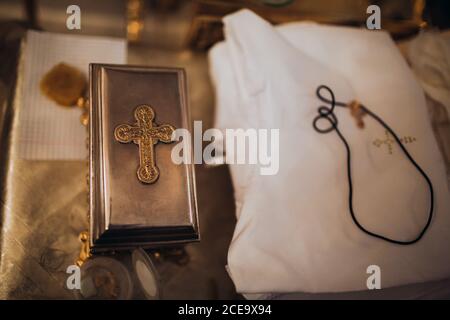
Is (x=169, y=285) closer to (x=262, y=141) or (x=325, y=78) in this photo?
(x=262, y=141)

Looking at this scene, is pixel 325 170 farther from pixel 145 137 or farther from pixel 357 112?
pixel 145 137

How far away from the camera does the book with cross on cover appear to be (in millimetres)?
951

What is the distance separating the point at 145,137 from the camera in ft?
3.29

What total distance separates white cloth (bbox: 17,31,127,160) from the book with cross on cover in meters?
0.36

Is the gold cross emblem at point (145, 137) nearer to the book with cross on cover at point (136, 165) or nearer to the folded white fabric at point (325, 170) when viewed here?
the book with cross on cover at point (136, 165)

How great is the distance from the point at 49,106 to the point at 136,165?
641mm

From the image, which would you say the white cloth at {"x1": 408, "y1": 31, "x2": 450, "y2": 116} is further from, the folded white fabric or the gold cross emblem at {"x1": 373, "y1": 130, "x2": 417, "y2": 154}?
the gold cross emblem at {"x1": 373, "y1": 130, "x2": 417, "y2": 154}

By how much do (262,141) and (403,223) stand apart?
560mm

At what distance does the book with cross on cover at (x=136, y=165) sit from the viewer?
37.4 inches

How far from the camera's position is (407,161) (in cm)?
124

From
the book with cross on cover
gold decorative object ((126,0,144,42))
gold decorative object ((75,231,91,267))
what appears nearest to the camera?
the book with cross on cover

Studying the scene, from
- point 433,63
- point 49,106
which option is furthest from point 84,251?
point 433,63

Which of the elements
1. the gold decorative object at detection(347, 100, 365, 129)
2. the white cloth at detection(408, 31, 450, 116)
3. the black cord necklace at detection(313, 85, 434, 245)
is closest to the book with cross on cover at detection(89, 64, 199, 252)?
the black cord necklace at detection(313, 85, 434, 245)
